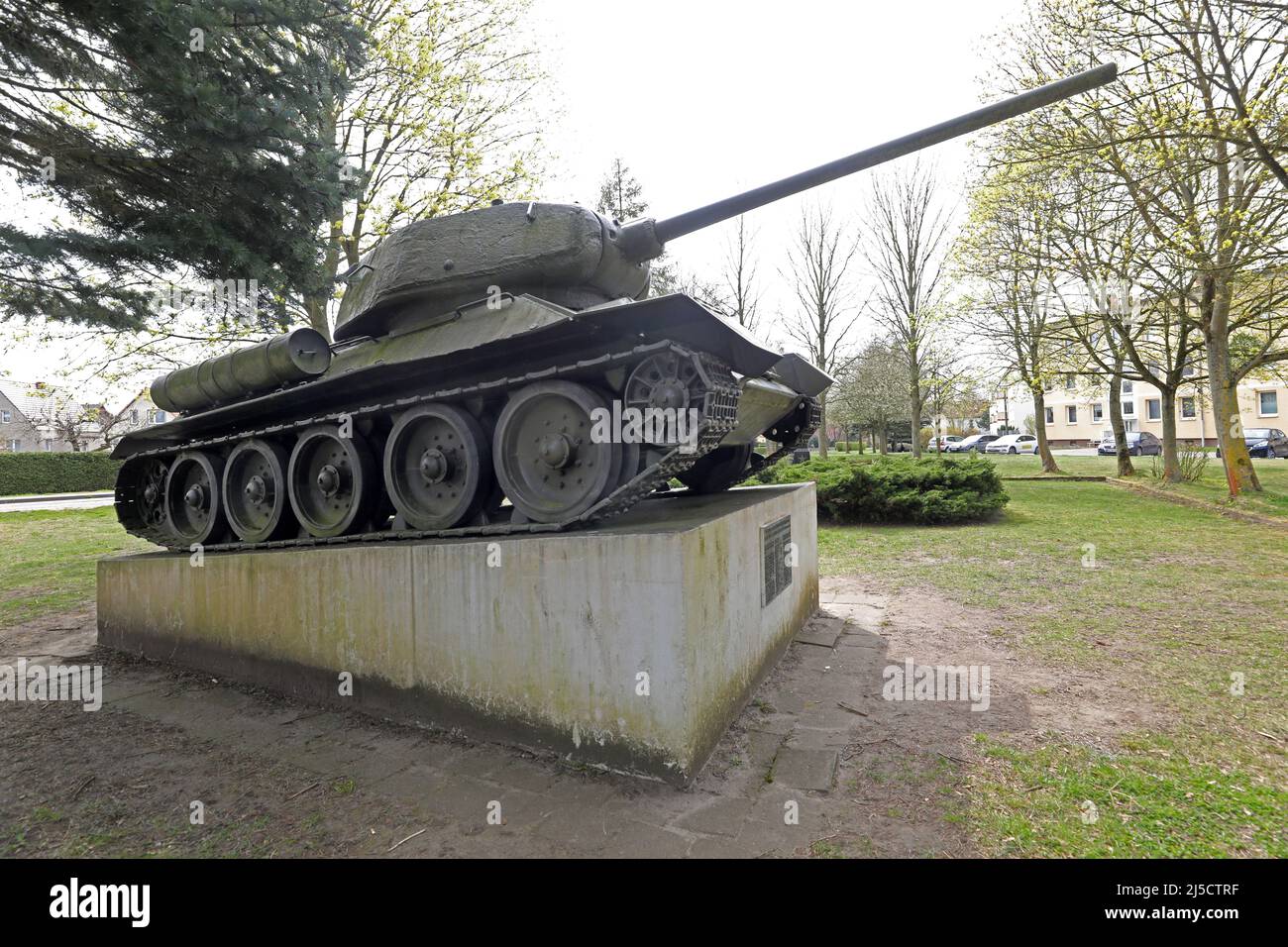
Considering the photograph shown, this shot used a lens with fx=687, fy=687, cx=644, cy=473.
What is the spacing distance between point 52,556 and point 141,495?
21.3 ft

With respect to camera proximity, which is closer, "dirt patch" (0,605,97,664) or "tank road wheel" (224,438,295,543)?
"tank road wheel" (224,438,295,543)

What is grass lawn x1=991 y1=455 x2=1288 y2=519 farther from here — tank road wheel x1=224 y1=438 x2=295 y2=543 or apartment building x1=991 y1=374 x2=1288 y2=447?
tank road wheel x1=224 y1=438 x2=295 y2=543

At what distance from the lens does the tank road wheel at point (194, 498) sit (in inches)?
246

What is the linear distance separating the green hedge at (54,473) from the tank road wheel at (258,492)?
79.5ft

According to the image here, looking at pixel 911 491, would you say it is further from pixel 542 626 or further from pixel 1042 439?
pixel 1042 439

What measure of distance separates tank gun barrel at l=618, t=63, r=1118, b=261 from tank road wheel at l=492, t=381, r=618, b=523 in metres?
1.95

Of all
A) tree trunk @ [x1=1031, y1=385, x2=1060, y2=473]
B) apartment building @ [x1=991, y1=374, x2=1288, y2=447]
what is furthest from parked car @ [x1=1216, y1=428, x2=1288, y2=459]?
tree trunk @ [x1=1031, y1=385, x2=1060, y2=473]

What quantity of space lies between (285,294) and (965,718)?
330 inches

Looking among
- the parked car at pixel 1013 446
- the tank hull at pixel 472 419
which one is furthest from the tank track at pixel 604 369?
the parked car at pixel 1013 446

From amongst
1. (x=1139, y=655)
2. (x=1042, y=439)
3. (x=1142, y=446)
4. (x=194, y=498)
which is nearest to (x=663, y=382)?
(x=1139, y=655)

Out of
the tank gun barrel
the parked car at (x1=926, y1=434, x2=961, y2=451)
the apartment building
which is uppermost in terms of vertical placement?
the apartment building

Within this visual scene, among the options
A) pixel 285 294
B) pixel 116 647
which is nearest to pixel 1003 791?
pixel 116 647

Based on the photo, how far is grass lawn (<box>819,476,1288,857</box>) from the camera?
9.44ft

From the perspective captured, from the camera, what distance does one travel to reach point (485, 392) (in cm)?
449
